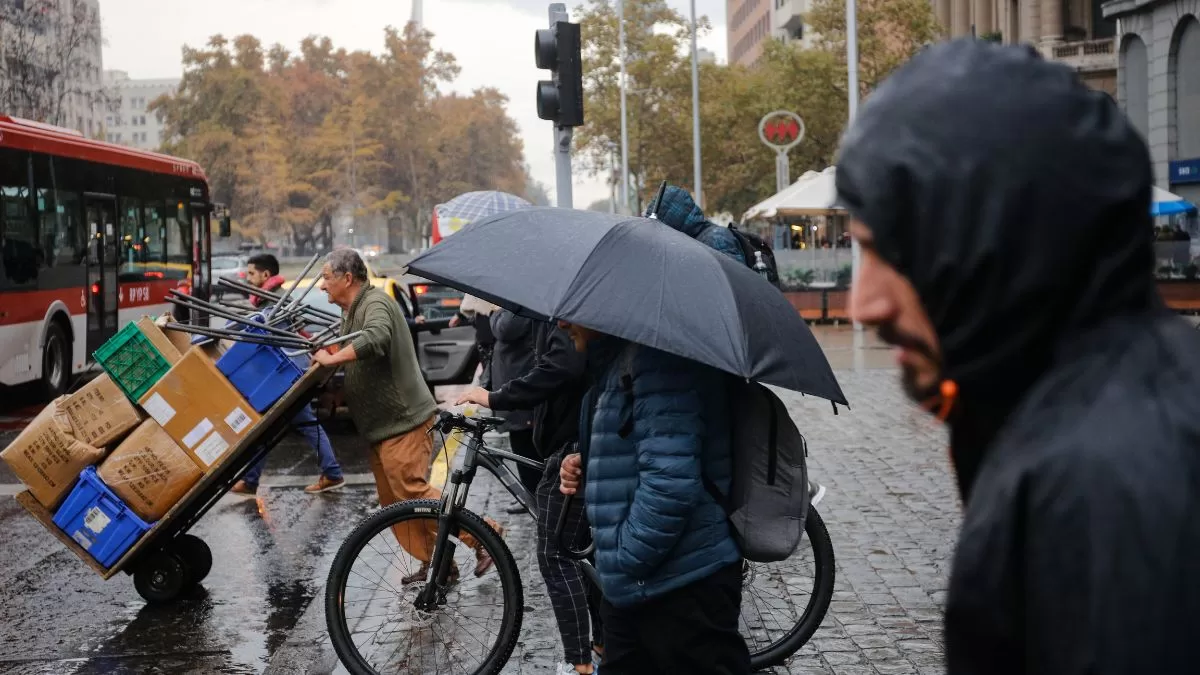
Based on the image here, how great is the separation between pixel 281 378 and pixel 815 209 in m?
21.5

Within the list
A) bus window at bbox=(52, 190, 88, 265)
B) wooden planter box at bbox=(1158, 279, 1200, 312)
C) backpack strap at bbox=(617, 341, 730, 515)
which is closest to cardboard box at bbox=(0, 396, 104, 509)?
backpack strap at bbox=(617, 341, 730, 515)

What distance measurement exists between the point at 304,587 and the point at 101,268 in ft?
43.5

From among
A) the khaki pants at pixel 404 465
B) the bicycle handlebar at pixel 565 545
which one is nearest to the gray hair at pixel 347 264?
the khaki pants at pixel 404 465

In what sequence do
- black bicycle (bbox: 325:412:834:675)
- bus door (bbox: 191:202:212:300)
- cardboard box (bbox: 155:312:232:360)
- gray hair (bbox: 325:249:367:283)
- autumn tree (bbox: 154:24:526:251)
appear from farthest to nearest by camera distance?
autumn tree (bbox: 154:24:526:251) → bus door (bbox: 191:202:212:300) → gray hair (bbox: 325:249:367:283) → cardboard box (bbox: 155:312:232:360) → black bicycle (bbox: 325:412:834:675)

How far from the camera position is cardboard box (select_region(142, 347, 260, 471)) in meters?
6.67

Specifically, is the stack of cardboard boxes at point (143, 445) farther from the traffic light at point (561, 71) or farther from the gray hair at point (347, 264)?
the traffic light at point (561, 71)

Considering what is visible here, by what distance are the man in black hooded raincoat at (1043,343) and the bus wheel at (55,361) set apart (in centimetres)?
1719

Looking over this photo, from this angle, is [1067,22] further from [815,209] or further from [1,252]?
[1,252]

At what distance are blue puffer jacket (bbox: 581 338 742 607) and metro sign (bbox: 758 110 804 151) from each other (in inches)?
1108

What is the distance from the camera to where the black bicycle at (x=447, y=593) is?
5539 mm

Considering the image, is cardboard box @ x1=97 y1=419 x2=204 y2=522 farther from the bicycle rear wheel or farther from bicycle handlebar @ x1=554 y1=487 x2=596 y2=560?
the bicycle rear wheel

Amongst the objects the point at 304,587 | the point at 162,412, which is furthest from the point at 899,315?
the point at 304,587

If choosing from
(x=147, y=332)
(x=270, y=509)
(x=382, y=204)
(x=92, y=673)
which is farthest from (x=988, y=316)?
(x=382, y=204)

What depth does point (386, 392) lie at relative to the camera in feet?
23.9
